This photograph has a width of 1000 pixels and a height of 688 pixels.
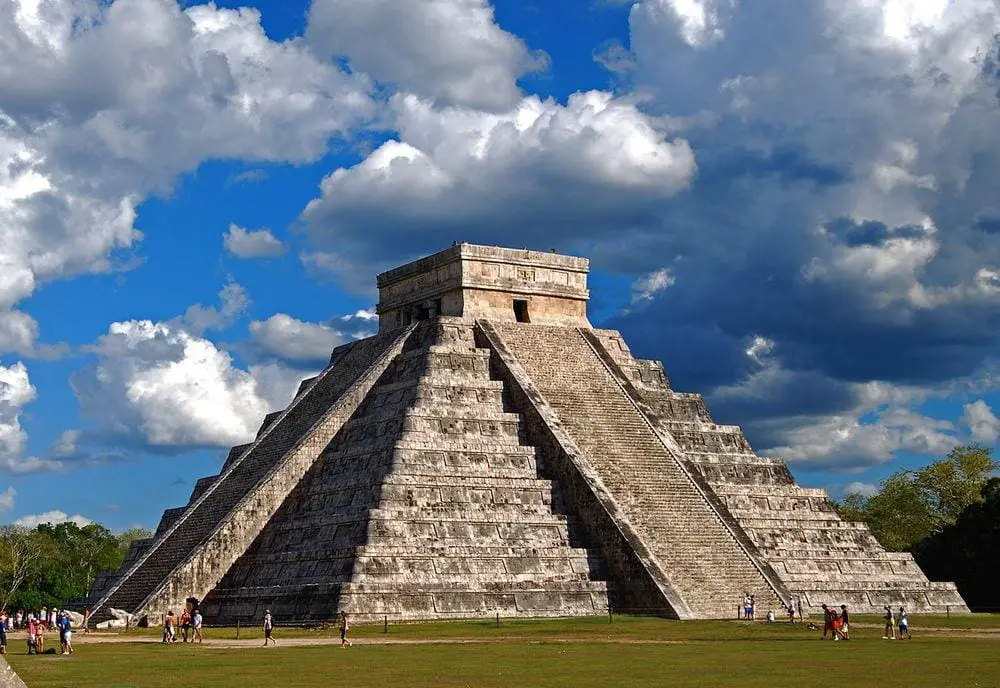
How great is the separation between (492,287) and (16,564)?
1203 inches

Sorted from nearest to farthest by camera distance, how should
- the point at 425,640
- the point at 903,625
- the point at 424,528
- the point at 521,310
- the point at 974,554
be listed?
1. the point at 425,640
2. the point at 903,625
3. the point at 424,528
4. the point at 521,310
5. the point at 974,554

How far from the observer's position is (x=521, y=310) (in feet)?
151

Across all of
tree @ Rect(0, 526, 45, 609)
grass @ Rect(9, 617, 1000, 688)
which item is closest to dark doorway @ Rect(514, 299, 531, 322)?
grass @ Rect(9, 617, 1000, 688)

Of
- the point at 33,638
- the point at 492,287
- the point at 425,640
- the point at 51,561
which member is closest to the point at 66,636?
the point at 33,638

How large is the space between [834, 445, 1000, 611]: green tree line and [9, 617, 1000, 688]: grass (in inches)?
689

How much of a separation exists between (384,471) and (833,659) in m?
15.5

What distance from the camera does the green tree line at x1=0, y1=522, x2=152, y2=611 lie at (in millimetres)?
62000

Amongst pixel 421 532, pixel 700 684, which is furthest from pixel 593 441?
pixel 700 684

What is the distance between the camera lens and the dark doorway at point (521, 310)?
151ft

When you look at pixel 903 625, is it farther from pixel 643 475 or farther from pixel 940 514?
pixel 940 514

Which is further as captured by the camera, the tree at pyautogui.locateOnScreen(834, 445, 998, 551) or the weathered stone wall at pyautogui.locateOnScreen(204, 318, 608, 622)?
the tree at pyautogui.locateOnScreen(834, 445, 998, 551)

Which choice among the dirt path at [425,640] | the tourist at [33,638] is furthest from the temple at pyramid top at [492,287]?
the tourist at [33,638]

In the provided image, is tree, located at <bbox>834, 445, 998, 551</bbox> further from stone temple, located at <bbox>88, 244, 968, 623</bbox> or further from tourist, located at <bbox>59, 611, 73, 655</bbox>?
tourist, located at <bbox>59, 611, 73, 655</bbox>

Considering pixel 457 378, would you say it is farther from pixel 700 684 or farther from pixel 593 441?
pixel 700 684
